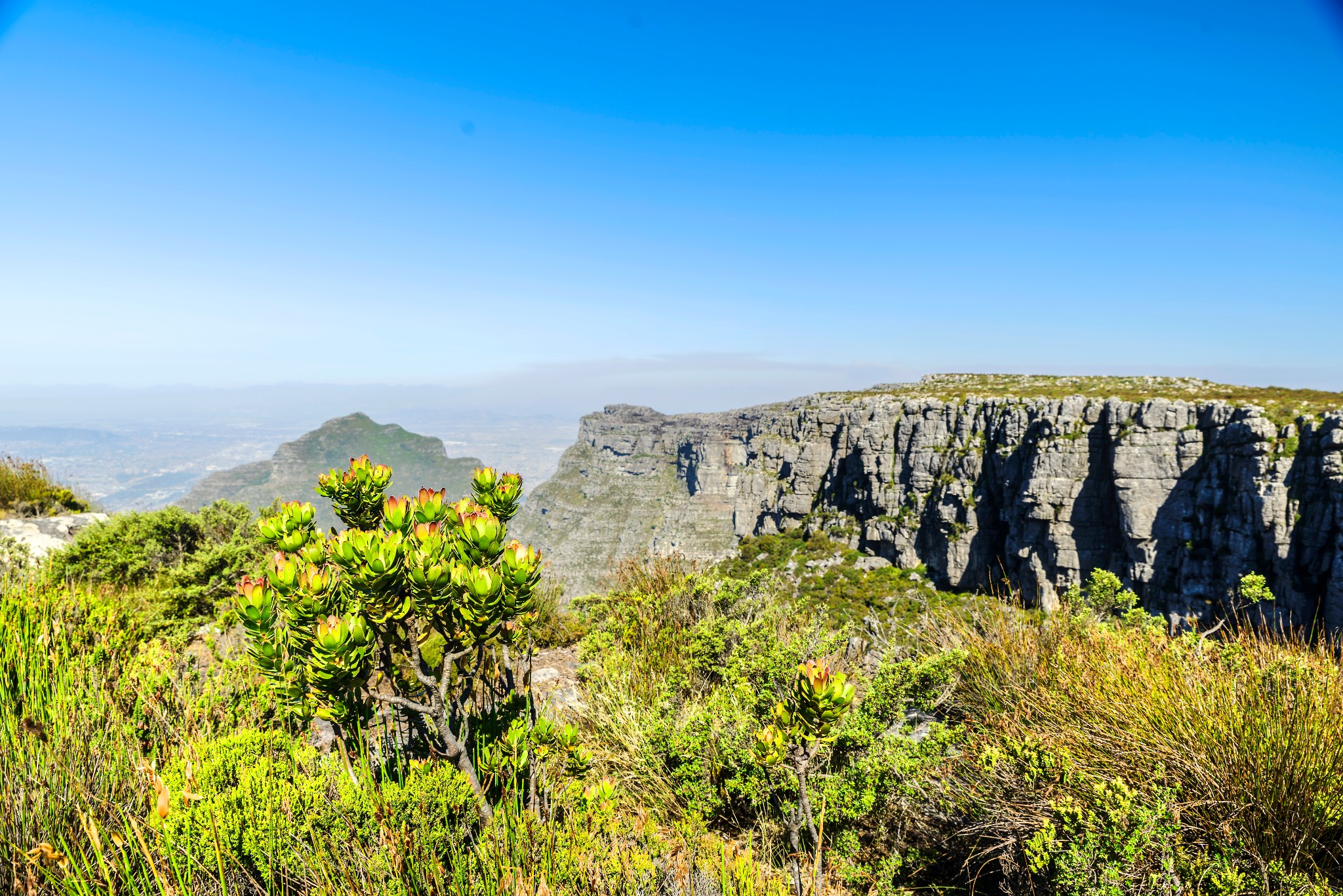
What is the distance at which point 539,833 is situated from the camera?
230 cm

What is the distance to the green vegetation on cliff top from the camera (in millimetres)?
40750

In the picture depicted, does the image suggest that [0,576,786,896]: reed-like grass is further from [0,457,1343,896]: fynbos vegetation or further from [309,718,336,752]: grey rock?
[309,718,336,752]: grey rock

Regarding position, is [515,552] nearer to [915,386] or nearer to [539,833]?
[539,833]

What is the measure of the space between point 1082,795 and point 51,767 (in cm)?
482

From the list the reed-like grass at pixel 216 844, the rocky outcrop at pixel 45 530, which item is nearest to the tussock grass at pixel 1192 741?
the reed-like grass at pixel 216 844

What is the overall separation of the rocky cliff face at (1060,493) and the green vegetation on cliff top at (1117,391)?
1.87m

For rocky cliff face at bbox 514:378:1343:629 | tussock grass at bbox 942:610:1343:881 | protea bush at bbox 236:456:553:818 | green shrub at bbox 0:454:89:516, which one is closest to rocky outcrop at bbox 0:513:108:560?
green shrub at bbox 0:454:89:516

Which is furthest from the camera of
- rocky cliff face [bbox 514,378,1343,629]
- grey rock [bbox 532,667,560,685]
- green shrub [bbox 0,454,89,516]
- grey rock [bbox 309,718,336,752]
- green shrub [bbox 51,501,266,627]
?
rocky cliff face [bbox 514,378,1343,629]

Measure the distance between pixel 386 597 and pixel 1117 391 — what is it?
73865mm

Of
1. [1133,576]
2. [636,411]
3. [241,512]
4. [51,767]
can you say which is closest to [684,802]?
[51,767]

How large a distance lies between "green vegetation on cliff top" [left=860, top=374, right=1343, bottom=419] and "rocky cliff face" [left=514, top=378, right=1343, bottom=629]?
1.87 meters

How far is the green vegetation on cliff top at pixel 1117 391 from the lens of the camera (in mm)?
40750

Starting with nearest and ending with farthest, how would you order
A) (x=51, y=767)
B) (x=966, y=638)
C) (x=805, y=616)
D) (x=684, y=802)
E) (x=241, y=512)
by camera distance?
(x=51, y=767)
(x=684, y=802)
(x=966, y=638)
(x=805, y=616)
(x=241, y=512)

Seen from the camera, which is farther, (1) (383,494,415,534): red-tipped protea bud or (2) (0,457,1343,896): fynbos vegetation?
(1) (383,494,415,534): red-tipped protea bud
